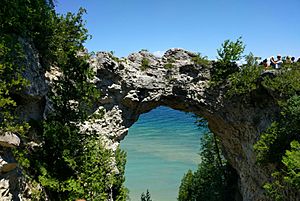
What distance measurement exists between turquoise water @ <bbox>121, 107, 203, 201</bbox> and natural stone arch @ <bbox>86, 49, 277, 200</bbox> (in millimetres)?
7588

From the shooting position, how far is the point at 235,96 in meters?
14.1

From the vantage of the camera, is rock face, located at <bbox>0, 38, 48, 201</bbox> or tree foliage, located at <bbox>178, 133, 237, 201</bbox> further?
tree foliage, located at <bbox>178, 133, 237, 201</bbox>

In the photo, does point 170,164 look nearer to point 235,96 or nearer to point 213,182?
point 213,182

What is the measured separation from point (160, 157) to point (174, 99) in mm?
22520

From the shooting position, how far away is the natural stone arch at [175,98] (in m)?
13.4

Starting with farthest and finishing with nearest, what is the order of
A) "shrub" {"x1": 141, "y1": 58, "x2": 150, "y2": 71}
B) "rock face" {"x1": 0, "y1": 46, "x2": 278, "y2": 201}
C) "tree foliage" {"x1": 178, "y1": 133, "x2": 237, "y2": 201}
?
1. "tree foliage" {"x1": 178, "y1": 133, "x2": 237, "y2": 201}
2. "shrub" {"x1": 141, "y1": 58, "x2": 150, "y2": 71}
3. "rock face" {"x1": 0, "y1": 46, "x2": 278, "y2": 201}

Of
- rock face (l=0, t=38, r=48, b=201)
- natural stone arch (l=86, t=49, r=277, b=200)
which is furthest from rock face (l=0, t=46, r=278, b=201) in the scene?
rock face (l=0, t=38, r=48, b=201)

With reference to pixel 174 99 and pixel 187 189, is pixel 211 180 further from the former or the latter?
pixel 174 99

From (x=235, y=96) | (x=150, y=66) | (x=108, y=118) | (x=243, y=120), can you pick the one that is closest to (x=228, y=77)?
(x=235, y=96)

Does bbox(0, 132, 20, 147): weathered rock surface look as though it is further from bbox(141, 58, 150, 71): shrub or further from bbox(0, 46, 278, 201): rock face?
bbox(141, 58, 150, 71): shrub

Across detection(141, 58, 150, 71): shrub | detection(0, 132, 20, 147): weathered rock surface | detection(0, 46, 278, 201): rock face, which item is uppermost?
detection(141, 58, 150, 71): shrub

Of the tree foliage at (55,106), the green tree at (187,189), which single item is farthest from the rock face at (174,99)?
the green tree at (187,189)

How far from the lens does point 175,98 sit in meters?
14.9

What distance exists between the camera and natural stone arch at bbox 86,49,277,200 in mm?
13438
